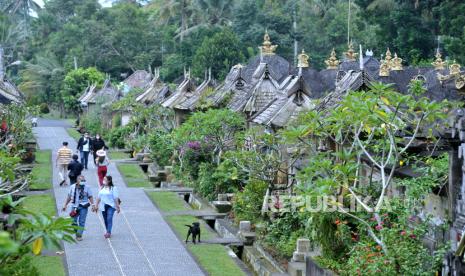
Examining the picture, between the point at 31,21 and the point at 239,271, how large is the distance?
84.1m

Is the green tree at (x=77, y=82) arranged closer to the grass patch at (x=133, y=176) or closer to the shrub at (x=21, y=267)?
the grass patch at (x=133, y=176)

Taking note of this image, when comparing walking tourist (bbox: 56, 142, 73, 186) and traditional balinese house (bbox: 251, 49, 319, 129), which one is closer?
traditional balinese house (bbox: 251, 49, 319, 129)

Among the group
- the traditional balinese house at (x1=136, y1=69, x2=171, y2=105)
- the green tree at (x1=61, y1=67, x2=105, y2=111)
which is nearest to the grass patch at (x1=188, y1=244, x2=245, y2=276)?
the traditional balinese house at (x1=136, y1=69, x2=171, y2=105)

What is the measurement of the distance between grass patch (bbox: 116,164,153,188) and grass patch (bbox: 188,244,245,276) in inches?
422

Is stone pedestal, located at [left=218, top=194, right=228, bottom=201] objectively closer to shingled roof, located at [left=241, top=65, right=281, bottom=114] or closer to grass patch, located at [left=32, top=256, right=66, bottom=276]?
shingled roof, located at [left=241, top=65, right=281, bottom=114]

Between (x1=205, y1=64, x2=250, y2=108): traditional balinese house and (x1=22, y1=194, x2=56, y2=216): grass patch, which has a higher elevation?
(x1=205, y1=64, x2=250, y2=108): traditional balinese house

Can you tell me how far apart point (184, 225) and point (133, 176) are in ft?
35.0

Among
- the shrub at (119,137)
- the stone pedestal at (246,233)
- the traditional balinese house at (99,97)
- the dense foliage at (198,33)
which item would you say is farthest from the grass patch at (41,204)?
the traditional balinese house at (99,97)

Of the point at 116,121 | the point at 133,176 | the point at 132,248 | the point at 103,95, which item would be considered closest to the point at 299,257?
the point at 132,248

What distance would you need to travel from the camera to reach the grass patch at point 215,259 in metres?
18.0

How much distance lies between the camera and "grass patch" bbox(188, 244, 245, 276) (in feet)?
59.0

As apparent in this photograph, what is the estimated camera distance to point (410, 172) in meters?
17.5

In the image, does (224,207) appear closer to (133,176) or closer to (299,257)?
(299,257)

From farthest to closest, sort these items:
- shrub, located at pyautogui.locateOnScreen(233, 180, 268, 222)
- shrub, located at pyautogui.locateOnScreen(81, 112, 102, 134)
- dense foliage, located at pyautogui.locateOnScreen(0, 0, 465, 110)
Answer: dense foliage, located at pyautogui.locateOnScreen(0, 0, 465, 110) < shrub, located at pyautogui.locateOnScreen(81, 112, 102, 134) < shrub, located at pyautogui.locateOnScreen(233, 180, 268, 222)
